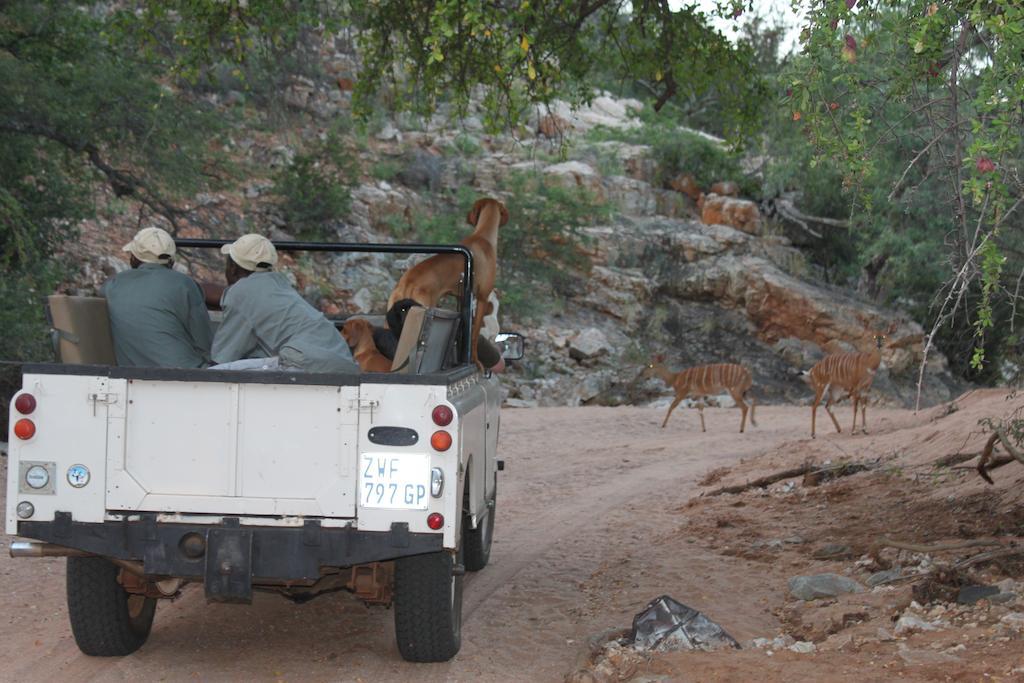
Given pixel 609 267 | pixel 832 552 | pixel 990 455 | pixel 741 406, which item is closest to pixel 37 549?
pixel 832 552

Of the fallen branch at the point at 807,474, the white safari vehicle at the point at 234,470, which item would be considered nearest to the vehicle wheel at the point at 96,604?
the white safari vehicle at the point at 234,470

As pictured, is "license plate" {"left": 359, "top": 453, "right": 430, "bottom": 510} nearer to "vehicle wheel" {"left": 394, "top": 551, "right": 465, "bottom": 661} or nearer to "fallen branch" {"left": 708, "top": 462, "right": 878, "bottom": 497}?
"vehicle wheel" {"left": 394, "top": 551, "right": 465, "bottom": 661}

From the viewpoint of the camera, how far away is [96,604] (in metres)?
5.44

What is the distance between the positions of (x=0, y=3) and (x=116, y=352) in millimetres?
8505

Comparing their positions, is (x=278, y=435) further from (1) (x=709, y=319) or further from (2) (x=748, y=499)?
(1) (x=709, y=319)

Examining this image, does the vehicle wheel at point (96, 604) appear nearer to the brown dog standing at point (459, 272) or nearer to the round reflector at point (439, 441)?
the round reflector at point (439, 441)

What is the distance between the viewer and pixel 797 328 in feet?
83.6

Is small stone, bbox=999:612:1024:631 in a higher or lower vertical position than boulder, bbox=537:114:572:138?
lower

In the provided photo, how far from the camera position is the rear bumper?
16.0 feet

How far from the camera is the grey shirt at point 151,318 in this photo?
582cm

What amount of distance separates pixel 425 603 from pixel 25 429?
189cm

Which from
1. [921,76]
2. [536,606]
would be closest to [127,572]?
[536,606]

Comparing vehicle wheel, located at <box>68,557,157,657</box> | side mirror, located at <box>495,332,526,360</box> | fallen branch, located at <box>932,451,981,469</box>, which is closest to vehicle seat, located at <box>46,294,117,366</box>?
vehicle wheel, located at <box>68,557,157,657</box>

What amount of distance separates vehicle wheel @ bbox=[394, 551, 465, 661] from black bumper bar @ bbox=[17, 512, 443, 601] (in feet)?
1.35
